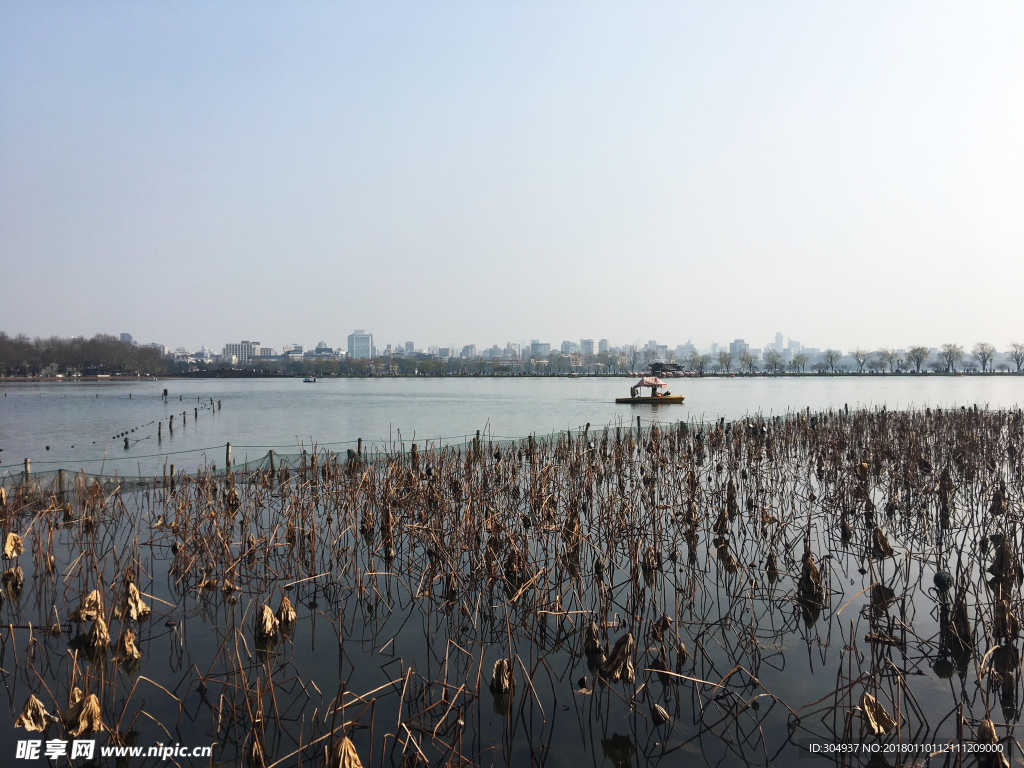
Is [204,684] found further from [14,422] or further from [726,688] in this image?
[14,422]

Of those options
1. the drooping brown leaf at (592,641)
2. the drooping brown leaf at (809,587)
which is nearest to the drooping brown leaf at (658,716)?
the drooping brown leaf at (592,641)

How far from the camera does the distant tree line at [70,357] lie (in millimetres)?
108250

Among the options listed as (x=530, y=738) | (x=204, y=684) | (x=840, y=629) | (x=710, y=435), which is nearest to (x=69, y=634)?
(x=204, y=684)

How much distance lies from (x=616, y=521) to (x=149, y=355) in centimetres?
14897

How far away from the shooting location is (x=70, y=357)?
379 ft

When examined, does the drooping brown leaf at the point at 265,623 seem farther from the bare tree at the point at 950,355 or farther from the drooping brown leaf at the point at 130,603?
the bare tree at the point at 950,355

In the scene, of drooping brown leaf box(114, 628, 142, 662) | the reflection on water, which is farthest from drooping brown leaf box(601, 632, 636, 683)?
drooping brown leaf box(114, 628, 142, 662)

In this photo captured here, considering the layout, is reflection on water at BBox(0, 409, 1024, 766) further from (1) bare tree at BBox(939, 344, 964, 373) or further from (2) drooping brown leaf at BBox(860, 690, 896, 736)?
(1) bare tree at BBox(939, 344, 964, 373)

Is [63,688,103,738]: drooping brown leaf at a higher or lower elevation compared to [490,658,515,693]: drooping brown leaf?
higher

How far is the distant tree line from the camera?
10825 cm

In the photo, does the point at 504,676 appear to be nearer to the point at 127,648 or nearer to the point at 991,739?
the point at 991,739

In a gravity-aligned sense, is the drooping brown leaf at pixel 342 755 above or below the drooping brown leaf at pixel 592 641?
above

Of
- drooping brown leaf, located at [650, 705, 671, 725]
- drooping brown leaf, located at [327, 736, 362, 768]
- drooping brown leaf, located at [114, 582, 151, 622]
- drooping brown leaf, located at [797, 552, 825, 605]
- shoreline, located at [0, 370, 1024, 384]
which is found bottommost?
drooping brown leaf, located at [650, 705, 671, 725]

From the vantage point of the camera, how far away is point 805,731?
4336mm
